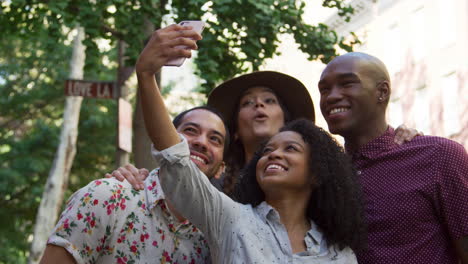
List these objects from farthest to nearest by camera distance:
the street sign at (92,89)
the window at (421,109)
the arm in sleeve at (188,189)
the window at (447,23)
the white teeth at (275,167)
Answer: the window at (421,109) < the window at (447,23) < the street sign at (92,89) < the white teeth at (275,167) < the arm in sleeve at (188,189)

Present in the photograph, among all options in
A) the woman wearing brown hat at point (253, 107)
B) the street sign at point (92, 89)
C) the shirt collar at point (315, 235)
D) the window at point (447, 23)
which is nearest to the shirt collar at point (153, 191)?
the shirt collar at point (315, 235)

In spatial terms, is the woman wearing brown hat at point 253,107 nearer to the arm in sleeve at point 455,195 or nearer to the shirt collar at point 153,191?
the shirt collar at point 153,191

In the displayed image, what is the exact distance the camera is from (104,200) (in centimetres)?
316

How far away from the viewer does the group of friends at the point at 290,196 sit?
2.86 metres

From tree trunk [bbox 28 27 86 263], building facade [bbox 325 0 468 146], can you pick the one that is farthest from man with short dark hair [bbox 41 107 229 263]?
building facade [bbox 325 0 468 146]

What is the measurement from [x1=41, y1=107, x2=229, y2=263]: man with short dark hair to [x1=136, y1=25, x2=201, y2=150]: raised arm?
0.53m

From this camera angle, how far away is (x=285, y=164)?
10.9 feet

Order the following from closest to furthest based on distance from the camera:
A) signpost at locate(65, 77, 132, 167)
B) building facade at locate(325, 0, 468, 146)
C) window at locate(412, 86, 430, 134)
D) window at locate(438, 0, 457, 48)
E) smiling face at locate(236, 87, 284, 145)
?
smiling face at locate(236, 87, 284, 145) < signpost at locate(65, 77, 132, 167) < building facade at locate(325, 0, 468, 146) < window at locate(438, 0, 457, 48) < window at locate(412, 86, 430, 134)

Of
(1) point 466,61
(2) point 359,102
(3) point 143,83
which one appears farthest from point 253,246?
(1) point 466,61

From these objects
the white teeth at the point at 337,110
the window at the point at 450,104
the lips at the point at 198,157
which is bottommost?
the lips at the point at 198,157

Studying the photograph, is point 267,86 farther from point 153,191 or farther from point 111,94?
point 111,94

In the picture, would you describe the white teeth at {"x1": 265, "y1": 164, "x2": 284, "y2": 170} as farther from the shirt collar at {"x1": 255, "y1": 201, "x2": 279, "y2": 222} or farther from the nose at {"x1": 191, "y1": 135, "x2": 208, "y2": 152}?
the nose at {"x1": 191, "y1": 135, "x2": 208, "y2": 152}

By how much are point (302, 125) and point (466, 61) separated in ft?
56.2

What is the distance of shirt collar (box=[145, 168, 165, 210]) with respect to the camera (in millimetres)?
3285
